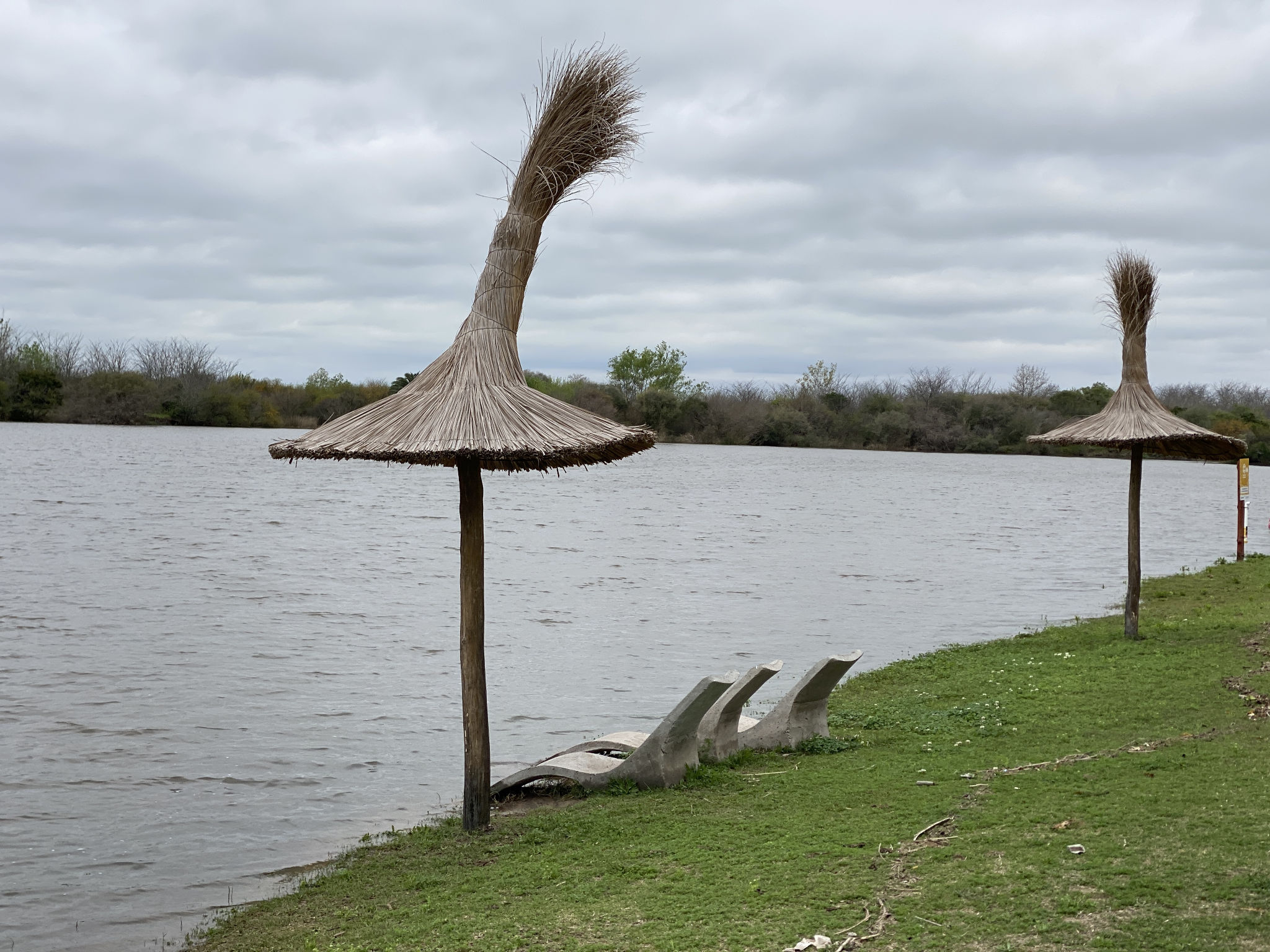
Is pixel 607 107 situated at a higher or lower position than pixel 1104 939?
higher

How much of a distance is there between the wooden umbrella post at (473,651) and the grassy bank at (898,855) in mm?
313

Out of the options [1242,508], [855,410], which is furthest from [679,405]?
[1242,508]

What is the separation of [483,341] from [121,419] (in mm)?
101047

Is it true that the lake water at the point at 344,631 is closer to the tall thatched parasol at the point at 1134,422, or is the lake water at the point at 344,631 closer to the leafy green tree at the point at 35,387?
the tall thatched parasol at the point at 1134,422

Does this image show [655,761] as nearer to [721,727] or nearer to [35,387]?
[721,727]

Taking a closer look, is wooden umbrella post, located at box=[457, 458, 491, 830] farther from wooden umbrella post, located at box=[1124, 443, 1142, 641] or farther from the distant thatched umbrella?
wooden umbrella post, located at box=[1124, 443, 1142, 641]

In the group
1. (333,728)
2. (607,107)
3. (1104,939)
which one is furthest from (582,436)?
(333,728)

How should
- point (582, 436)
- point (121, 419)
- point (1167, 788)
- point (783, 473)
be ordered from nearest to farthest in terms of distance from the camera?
point (1167, 788) < point (582, 436) < point (783, 473) < point (121, 419)

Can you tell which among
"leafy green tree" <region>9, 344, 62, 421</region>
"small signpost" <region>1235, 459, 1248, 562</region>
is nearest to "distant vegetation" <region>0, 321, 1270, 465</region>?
"leafy green tree" <region>9, 344, 62, 421</region>

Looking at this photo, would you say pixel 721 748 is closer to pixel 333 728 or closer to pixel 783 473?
pixel 333 728

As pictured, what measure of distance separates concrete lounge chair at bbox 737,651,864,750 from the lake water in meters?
3.01

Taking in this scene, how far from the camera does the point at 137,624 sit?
19453 millimetres

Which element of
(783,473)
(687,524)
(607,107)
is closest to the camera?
(607,107)

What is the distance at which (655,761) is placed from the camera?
8141 millimetres
